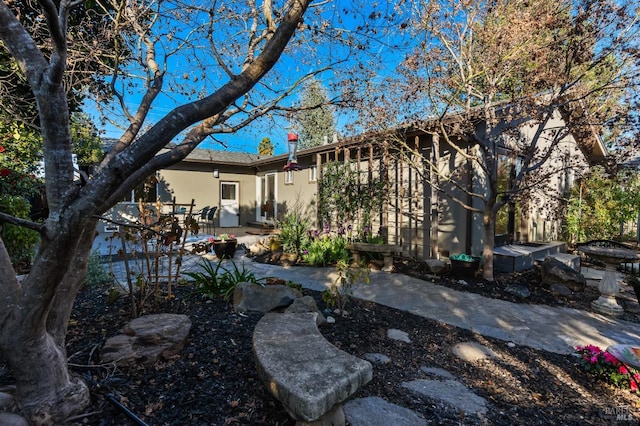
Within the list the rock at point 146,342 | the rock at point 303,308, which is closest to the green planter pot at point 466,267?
the rock at point 303,308

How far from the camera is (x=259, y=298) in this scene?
3420mm

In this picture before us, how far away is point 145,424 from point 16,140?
7076 millimetres

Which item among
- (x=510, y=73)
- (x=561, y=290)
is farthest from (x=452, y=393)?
(x=510, y=73)

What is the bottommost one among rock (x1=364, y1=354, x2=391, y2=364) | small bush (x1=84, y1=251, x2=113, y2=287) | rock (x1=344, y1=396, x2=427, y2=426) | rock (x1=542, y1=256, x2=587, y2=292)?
rock (x1=344, y1=396, x2=427, y2=426)

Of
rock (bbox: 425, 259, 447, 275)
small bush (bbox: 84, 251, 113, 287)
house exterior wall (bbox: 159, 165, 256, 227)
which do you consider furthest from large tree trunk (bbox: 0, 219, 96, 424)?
house exterior wall (bbox: 159, 165, 256, 227)

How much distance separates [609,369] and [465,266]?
297cm

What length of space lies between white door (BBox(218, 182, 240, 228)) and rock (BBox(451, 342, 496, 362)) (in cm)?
1169

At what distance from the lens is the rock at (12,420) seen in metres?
1.50

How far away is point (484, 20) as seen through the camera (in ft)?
17.0

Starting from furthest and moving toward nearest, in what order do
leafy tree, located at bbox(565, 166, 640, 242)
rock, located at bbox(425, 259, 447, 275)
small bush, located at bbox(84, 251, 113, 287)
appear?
leafy tree, located at bbox(565, 166, 640, 242) < rock, located at bbox(425, 259, 447, 275) < small bush, located at bbox(84, 251, 113, 287)

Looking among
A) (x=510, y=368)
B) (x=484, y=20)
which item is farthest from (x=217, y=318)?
(x=484, y=20)

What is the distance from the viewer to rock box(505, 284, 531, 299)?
16.2 ft

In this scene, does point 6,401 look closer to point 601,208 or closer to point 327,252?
point 327,252

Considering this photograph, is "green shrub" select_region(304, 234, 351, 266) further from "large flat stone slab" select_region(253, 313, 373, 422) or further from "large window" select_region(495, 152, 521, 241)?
"large flat stone slab" select_region(253, 313, 373, 422)
